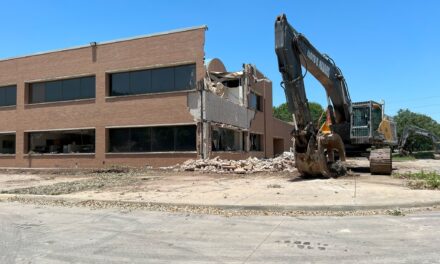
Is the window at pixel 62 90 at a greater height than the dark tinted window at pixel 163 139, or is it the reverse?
the window at pixel 62 90

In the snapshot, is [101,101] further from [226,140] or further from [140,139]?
[226,140]

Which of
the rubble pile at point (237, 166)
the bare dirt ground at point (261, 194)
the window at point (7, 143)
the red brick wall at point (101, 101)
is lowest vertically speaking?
the bare dirt ground at point (261, 194)

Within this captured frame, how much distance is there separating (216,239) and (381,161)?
1472cm

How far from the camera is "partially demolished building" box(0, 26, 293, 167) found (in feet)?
93.7

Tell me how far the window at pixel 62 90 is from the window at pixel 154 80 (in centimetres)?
213

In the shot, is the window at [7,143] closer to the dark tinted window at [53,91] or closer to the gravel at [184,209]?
the dark tinted window at [53,91]

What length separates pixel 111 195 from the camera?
48.0 feet

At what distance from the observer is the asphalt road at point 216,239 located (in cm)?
668

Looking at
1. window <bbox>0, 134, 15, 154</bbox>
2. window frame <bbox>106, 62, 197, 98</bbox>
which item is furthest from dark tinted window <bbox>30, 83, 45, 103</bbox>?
window frame <bbox>106, 62, 197, 98</bbox>

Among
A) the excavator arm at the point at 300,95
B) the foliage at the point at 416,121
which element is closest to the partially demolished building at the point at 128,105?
the excavator arm at the point at 300,95

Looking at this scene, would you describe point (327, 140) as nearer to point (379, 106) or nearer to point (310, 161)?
point (310, 161)

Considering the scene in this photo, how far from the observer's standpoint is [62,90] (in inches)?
1331

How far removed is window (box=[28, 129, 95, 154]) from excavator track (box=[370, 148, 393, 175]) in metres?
20.0

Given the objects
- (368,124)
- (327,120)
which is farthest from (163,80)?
(368,124)
